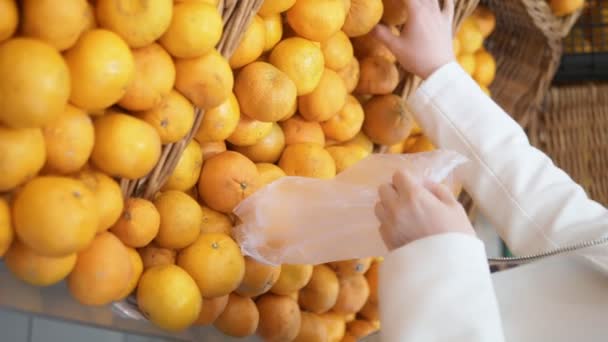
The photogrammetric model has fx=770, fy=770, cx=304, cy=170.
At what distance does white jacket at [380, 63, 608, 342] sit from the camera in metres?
0.76

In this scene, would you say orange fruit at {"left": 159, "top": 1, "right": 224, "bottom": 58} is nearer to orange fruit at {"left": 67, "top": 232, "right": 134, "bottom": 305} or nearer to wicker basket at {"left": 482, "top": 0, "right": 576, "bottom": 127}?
orange fruit at {"left": 67, "top": 232, "right": 134, "bottom": 305}

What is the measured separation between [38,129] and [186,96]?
0.20m

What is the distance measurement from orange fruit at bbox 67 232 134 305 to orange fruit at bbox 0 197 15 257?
3.4 inches

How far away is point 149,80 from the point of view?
0.80 meters

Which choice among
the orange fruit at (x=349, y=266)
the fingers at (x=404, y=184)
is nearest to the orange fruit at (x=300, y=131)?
the orange fruit at (x=349, y=266)

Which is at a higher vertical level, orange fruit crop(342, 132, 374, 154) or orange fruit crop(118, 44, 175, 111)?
orange fruit crop(118, 44, 175, 111)

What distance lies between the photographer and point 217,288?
906mm

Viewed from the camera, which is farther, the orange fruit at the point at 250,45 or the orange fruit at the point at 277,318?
the orange fruit at the point at 277,318

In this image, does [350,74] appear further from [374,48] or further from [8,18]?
[8,18]

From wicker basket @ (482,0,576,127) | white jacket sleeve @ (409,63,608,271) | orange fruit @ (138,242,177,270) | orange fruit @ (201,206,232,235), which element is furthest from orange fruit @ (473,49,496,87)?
orange fruit @ (138,242,177,270)

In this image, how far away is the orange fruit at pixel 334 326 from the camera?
47.7 inches

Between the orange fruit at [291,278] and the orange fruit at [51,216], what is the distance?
40 cm

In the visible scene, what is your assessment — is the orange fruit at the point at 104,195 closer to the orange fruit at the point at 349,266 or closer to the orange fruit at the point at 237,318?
the orange fruit at the point at 237,318

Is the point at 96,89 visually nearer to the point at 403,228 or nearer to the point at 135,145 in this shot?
the point at 135,145
